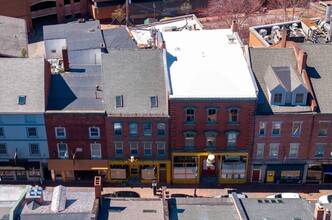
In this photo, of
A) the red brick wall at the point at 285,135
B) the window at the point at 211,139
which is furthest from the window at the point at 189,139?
the red brick wall at the point at 285,135

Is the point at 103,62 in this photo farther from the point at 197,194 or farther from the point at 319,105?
the point at 319,105

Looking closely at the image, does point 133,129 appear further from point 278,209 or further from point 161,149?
point 278,209

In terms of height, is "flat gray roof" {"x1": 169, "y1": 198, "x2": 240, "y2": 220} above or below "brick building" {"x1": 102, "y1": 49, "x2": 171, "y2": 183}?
below

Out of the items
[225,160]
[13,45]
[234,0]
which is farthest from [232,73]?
[234,0]

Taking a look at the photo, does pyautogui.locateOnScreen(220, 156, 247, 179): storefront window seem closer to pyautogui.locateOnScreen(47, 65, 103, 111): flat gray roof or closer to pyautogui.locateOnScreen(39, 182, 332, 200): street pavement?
pyautogui.locateOnScreen(39, 182, 332, 200): street pavement

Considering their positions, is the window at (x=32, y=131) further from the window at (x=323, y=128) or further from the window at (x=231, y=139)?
the window at (x=323, y=128)

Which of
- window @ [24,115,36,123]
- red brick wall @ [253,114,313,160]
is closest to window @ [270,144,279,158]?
red brick wall @ [253,114,313,160]
